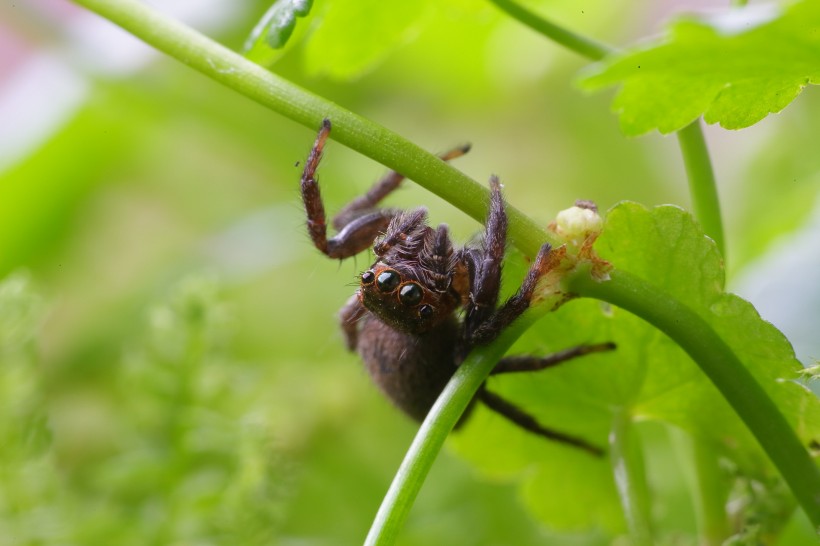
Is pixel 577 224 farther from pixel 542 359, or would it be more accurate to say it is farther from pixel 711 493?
pixel 711 493

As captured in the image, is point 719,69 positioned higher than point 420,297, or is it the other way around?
point 719,69

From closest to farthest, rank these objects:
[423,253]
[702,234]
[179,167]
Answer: [702,234] < [423,253] < [179,167]

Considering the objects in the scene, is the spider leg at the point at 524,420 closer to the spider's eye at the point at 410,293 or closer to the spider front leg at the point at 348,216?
the spider's eye at the point at 410,293

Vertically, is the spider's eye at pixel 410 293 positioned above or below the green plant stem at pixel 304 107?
below

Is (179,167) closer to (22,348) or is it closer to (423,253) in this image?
(22,348)

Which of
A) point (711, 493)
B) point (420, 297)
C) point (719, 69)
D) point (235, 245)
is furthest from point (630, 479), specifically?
point (235, 245)

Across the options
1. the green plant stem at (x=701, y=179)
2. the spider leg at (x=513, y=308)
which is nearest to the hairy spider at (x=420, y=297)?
the spider leg at (x=513, y=308)

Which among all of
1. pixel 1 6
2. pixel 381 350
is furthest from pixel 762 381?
pixel 1 6
